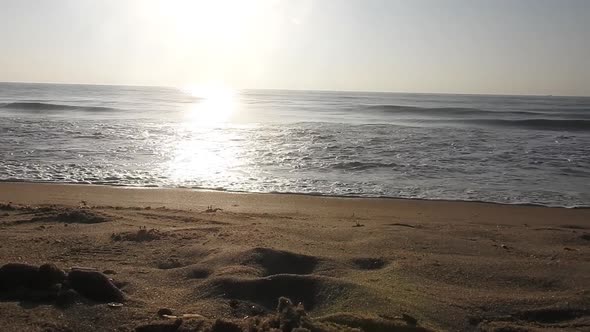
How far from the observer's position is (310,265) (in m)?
3.63

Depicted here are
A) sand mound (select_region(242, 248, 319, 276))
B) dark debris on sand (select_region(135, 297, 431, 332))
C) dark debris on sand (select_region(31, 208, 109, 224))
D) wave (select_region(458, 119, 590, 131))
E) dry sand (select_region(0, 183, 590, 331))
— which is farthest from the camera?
wave (select_region(458, 119, 590, 131))

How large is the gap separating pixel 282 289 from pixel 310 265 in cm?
62

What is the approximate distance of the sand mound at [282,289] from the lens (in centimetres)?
291

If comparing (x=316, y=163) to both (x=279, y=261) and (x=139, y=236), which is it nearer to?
(x=139, y=236)

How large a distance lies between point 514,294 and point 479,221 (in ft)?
10.5

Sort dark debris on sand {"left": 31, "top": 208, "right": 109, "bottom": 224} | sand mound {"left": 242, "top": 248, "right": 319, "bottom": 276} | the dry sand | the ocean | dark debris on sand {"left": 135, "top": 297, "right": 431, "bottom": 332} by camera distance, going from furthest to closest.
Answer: the ocean, dark debris on sand {"left": 31, "top": 208, "right": 109, "bottom": 224}, sand mound {"left": 242, "top": 248, "right": 319, "bottom": 276}, the dry sand, dark debris on sand {"left": 135, "top": 297, "right": 431, "bottom": 332}

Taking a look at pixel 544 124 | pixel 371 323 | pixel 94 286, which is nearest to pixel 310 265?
pixel 371 323

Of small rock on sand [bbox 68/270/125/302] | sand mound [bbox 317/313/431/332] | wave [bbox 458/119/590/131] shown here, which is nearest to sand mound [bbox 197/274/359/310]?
sand mound [bbox 317/313/431/332]

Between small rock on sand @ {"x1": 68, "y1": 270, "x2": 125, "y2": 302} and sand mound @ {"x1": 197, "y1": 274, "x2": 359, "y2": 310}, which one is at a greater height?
small rock on sand @ {"x1": 68, "y1": 270, "x2": 125, "y2": 302}

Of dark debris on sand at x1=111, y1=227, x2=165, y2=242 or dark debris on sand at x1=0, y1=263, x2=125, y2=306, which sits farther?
dark debris on sand at x1=111, y1=227, x2=165, y2=242

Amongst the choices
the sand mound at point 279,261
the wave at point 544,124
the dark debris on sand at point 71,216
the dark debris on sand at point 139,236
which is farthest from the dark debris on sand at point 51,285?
the wave at point 544,124

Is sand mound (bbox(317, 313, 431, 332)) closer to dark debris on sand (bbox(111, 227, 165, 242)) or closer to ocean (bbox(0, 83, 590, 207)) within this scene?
dark debris on sand (bbox(111, 227, 165, 242))

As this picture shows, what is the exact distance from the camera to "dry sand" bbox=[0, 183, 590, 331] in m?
2.65

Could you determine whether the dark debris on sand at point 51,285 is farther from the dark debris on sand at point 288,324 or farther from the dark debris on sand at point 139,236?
the dark debris on sand at point 139,236
